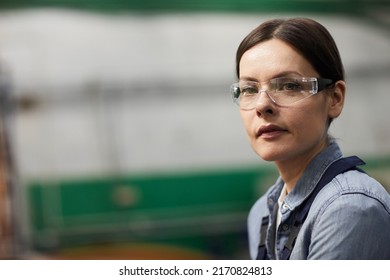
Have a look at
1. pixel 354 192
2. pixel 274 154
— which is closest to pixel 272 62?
pixel 274 154

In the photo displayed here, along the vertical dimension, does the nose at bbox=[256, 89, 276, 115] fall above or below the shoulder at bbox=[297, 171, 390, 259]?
above

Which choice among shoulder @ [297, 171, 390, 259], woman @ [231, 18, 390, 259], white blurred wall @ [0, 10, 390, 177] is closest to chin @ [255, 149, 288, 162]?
woman @ [231, 18, 390, 259]

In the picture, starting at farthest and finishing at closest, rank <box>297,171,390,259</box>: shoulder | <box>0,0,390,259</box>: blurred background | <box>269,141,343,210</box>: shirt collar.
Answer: <box>0,0,390,259</box>: blurred background < <box>269,141,343,210</box>: shirt collar < <box>297,171,390,259</box>: shoulder

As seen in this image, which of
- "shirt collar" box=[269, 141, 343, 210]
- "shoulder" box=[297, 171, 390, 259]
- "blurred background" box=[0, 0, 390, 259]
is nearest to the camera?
"shoulder" box=[297, 171, 390, 259]

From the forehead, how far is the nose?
30mm

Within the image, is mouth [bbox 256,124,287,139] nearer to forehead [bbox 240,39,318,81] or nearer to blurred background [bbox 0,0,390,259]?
forehead [bbox 240,39,318,81]

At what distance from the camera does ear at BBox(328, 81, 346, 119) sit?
880 mm

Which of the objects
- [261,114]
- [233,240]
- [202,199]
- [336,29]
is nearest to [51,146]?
[202,199]

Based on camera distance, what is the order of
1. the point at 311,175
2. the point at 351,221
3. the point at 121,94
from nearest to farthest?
the point at 351,221 → the point at 311,175 → the point at 121,94

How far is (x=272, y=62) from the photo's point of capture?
0.88 metres

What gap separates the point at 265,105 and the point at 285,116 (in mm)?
38

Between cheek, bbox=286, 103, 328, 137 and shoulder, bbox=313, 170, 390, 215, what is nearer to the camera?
shoulder, bbox=313, 170, 390, 215

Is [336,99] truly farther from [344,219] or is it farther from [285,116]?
[344,219]

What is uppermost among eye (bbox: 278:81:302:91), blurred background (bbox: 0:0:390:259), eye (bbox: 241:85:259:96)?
eye (bbox: 278:81:302:91)
